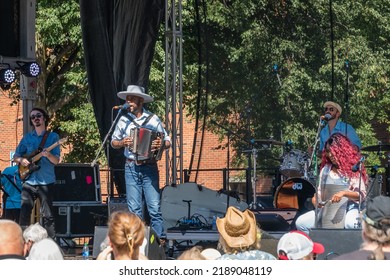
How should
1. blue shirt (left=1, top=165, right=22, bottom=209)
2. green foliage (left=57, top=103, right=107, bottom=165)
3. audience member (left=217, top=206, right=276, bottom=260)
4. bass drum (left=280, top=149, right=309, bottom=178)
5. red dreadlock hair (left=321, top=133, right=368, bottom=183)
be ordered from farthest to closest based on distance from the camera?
green foliage (left=57, top=103, right=107, bottom=165) < bass drum (left=280, top=149, right=309, bottom=178) < blue shirt (left=1, top=165, right=22, bottom=209) < red dreadlock hair (left=321, top=133, right=368, bottom=183) < audience member (left=217, top=206, right=276, bottom=260)

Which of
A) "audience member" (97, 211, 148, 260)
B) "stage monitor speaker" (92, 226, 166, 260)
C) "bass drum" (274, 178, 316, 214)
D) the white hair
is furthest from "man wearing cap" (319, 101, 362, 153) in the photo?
"audience member" (97, 211, 148, 260)

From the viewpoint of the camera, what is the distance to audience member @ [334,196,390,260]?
472cm

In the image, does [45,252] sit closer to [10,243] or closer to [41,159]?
[10,243]

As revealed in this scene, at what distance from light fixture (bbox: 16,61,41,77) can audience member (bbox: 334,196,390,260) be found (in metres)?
7.25

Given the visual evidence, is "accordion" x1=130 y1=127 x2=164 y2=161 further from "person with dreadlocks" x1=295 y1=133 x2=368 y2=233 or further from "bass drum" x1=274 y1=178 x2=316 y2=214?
"bass drum" x1=274 y1=178 x2=316 y2=214

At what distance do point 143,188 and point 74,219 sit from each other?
197 centimetres

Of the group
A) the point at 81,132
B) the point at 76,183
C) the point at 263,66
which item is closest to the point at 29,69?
the point at 76,183

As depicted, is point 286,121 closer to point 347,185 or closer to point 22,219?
point 22,219

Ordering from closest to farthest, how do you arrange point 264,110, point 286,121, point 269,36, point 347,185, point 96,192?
point 347,185
point 96,192
point 264,110
point 286,121
point 269,36

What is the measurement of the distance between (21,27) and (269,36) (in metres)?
7.80

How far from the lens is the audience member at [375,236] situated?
472 centimetres

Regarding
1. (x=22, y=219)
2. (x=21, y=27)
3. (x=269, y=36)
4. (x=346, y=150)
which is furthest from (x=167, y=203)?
(x=269, y=36)

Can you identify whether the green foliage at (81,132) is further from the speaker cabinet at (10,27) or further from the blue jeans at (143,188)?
the blue jeans at (143,188)

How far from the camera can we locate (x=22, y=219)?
10.4 metres
